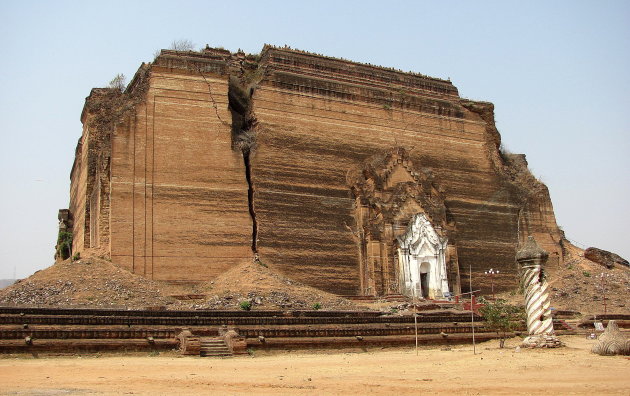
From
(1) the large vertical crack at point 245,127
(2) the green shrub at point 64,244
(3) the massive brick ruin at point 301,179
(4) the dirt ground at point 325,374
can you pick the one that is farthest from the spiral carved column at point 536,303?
(2) the green shrub at point 64,244

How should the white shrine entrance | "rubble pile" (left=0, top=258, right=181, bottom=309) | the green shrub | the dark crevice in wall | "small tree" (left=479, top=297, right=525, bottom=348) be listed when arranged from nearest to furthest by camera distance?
"small tree" (left=479, top=297, right=525, bottom=348) < "rubble pile" (left=0, top=258, right=181, bottom=309) < the dark crevice in wall < the white shrine entrance < the green shrub

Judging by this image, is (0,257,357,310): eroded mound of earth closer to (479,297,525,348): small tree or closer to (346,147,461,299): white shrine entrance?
(346,147,461,299): white shrine entrance

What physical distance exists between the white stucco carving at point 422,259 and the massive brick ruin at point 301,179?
0.22ft

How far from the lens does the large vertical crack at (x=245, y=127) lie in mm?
31359

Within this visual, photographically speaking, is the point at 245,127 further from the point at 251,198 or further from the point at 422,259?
the point at 422,259

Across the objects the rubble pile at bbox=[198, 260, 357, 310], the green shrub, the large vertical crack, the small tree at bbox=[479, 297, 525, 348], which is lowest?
the small tree at bbox=[479, 297, 525, 348]

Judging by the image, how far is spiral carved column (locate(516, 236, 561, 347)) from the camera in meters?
18.0

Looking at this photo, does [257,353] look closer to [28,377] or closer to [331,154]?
[28,377]

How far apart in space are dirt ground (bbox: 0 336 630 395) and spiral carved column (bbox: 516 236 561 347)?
1.90ft

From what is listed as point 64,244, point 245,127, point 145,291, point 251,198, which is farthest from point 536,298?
point 64,244

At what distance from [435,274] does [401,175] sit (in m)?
5.04

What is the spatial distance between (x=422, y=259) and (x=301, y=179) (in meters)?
7.05

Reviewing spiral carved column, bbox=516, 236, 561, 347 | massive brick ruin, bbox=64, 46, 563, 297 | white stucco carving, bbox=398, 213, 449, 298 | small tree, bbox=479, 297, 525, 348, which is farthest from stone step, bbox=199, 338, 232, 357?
white stucco carving, bbox=398, 213, 449, 298

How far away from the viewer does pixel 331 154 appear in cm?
3425
